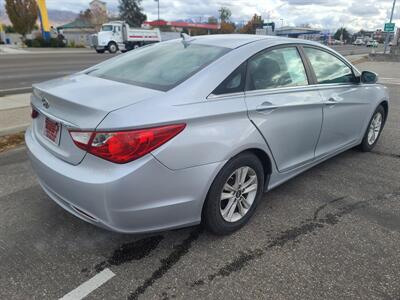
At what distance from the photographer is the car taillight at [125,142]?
A: 221 cm

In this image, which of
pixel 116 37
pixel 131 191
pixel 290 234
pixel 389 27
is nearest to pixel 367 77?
pixel 290 234

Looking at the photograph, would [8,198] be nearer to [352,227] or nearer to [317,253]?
[317,253]

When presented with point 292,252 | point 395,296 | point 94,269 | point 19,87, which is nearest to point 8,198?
point 94,269

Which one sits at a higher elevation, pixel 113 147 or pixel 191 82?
pixel 191 82

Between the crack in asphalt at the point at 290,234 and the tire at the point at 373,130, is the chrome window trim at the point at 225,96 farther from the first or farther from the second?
the tire at the point at 373,130

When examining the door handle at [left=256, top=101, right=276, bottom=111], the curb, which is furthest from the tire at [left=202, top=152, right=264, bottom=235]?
the curb

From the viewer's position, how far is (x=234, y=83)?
9.15 ft

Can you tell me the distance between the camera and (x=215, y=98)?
2.61m

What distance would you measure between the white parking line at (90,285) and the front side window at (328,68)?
2707 millimetres

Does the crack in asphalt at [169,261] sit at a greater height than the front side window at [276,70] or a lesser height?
lesser

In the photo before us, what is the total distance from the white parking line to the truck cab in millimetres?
31974

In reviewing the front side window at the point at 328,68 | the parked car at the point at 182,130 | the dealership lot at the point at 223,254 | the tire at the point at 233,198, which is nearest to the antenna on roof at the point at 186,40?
the parked car at the point at 182,130

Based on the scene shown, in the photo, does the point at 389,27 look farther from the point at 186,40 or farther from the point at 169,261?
the point at 169,261

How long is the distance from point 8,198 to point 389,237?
360cm
